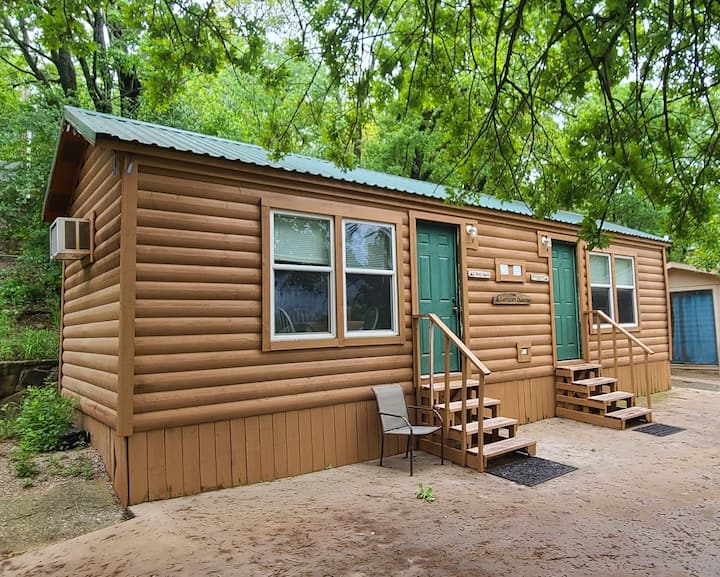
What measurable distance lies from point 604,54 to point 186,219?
3559mm

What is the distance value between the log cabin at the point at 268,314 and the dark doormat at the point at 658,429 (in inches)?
8.1

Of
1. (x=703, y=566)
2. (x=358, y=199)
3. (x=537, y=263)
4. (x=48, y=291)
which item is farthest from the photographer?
(x=48, y=291)

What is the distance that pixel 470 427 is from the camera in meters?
5.41

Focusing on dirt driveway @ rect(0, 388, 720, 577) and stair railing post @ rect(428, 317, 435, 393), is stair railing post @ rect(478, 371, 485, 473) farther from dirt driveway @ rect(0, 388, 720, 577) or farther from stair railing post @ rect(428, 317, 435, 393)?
stair railing post @ rect(428, 317, 435, 393)

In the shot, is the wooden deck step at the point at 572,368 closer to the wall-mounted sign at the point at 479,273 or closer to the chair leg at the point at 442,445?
the wall-mounted sign at the point at 479,273

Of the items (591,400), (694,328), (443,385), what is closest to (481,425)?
(443,385)

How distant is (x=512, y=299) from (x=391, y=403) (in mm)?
2747

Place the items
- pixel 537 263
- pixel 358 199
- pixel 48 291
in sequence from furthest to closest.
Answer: pixel 48 291 → pixel 537 263 → pixel 358 199

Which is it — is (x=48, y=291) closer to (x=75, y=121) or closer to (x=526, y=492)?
(x=75, y=121)

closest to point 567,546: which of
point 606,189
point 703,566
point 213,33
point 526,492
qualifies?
point 703,566

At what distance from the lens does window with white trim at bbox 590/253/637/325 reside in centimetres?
886

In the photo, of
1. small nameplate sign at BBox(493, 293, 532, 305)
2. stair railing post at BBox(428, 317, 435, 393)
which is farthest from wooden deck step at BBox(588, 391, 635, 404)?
stair railing post at BBox(428, 317, 435, 393)

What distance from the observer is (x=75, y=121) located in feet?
16.2

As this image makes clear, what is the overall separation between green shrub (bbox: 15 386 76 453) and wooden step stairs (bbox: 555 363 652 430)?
663cm
